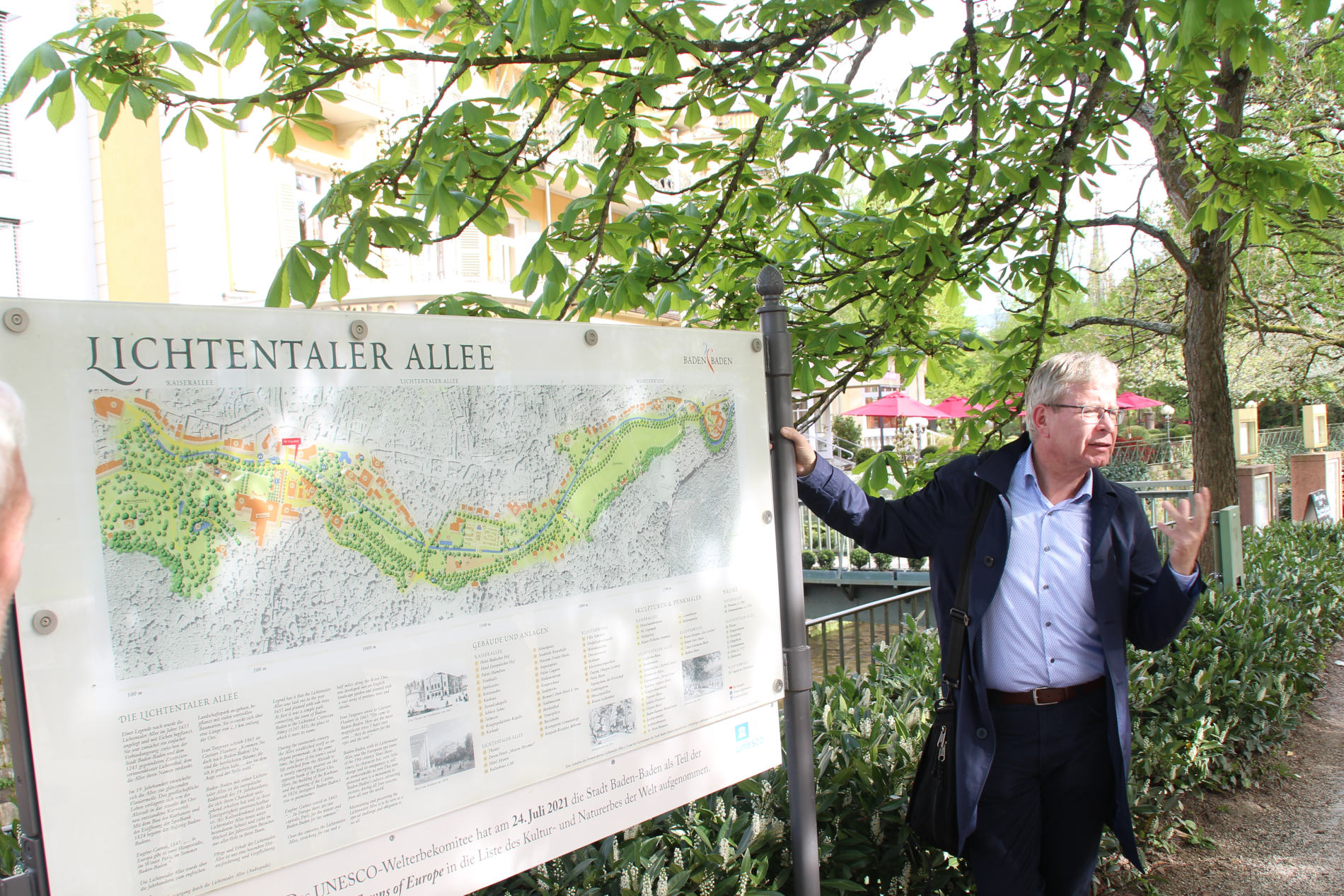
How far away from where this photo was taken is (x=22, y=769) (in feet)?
5.13

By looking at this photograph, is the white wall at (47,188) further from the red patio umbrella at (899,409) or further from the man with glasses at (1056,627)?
the man with glasses at (1056,627)

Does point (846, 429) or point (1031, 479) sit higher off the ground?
point (846, 429)

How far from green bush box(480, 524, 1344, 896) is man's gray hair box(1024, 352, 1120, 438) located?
59.2 inches

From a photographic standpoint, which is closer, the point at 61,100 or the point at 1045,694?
the point at 1045,694

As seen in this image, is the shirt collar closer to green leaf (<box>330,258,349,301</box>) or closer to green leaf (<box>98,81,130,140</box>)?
green leaf (<box>330,258,349,301</box>)

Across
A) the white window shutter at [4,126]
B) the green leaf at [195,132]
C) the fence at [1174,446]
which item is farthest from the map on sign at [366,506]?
the fence at [1174,446]

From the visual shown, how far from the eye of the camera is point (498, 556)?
2090mm

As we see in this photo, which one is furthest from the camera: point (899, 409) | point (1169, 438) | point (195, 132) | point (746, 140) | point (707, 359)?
point (1169, 438)

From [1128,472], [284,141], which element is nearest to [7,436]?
[284,141]

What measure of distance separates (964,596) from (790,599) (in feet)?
2.05

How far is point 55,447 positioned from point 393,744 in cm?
83

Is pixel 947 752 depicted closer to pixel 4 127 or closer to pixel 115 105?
pixel 115 105

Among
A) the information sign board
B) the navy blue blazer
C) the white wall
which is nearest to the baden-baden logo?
the information sign board

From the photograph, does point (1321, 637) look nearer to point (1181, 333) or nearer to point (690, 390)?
point (1181, 333)
